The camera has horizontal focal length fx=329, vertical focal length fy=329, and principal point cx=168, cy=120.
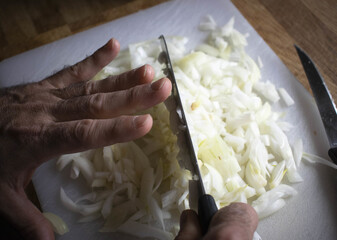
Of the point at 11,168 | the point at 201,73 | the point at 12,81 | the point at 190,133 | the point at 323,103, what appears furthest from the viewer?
the point at 12,81

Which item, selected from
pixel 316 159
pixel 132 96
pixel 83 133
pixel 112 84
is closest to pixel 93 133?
pixel 83 133

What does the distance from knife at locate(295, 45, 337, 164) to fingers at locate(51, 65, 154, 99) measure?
530 mm

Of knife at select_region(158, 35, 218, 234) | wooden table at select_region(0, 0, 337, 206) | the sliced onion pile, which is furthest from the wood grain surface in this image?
knife at select_region(158, 35, 218, 234)

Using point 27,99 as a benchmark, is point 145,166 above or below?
below

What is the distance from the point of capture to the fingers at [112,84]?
92cm

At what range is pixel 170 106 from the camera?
3.05 feet

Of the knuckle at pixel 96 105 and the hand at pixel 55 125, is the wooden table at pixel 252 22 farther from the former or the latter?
the knuckle at pixel 96 105

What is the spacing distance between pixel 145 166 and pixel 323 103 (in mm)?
580

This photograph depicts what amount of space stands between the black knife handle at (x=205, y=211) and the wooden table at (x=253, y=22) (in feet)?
1.83

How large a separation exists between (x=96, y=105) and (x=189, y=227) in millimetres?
374

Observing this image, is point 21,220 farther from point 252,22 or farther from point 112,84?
point 252,22

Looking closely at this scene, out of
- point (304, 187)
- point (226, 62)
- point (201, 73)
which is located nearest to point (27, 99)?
point (201, 73)

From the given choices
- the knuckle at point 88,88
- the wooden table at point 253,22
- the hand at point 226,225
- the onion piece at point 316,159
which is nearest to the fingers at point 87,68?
the knuckle at point 88,88

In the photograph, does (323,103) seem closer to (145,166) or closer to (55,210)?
(145,166)
